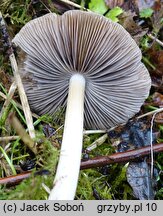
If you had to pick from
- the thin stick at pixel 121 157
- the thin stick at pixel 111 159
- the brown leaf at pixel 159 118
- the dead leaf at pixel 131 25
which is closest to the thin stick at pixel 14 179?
the thin stick at pixel 111 159

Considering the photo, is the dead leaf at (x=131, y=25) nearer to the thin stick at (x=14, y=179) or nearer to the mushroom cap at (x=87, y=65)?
the mushroom cap at (x=87, y=65)

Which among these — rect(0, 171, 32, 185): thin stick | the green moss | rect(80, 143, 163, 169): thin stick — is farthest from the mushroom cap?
rect(0, 171, 32, 185): thin stick

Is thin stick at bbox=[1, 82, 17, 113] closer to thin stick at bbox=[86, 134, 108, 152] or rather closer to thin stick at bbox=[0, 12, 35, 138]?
thin stick at bbox=[0, 12, 35, 138]

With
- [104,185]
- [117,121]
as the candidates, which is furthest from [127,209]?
[117,121]

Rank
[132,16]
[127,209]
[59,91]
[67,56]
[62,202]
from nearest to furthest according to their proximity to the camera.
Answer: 1. [62,202]
2. [127,209]
3. [67,56]
4. [59,91]
5. [132,16]

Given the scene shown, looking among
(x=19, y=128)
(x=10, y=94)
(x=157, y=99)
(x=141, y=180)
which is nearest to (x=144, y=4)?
(x=157, y=99)

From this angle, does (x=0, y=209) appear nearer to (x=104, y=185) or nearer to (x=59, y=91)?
(x=104, y=185)
